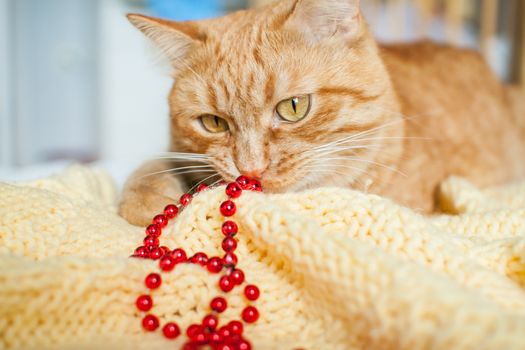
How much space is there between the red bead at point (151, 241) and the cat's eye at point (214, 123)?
1.52 feet

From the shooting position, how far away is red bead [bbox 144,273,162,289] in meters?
0.81

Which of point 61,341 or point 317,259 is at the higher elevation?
point 317,259

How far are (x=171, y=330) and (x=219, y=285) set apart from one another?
11cm

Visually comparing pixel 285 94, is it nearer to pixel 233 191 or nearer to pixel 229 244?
pixel 233 191

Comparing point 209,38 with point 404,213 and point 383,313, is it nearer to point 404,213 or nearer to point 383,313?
point 404,213

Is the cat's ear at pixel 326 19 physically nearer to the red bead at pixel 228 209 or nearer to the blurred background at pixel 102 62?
the red bead at pixel 228 209

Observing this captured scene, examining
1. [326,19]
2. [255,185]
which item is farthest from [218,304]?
[326,19]

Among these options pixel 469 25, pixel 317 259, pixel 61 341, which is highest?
pixel 469 25

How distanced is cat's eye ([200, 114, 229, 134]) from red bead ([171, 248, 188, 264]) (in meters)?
0.51

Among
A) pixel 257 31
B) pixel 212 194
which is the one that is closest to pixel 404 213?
pixel 212 194

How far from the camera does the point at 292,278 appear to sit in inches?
33.4

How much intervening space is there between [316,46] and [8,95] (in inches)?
151

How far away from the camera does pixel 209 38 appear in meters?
1.39

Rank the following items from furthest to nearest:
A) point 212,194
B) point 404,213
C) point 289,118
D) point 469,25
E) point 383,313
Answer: point 469,25 < point 289,118 < point 212,194 < point 404,213 < point 383,313
